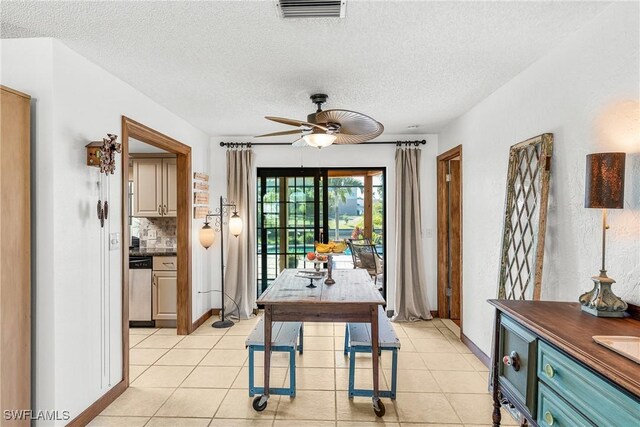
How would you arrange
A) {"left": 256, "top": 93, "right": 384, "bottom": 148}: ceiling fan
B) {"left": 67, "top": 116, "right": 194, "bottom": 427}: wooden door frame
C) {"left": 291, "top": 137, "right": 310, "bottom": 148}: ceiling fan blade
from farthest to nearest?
{"left": 291, "top": 137, "right": 310, "bottom": 148}: ceiling fan blade, {"left": 67, "top": 116, "right": 194, "bottom": 427}: wooden door frame, {"left": 256, "top": 93, "right": 384, "bottom": 148}: ceiling fan

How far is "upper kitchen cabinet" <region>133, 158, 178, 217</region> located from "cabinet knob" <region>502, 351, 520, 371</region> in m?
3.99

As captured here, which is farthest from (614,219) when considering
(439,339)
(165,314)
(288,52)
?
(165,314)

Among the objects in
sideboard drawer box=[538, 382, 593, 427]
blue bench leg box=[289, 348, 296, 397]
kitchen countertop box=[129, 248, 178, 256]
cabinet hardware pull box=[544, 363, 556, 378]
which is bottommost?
blue bench leg box=[289, 348, 296, 397]

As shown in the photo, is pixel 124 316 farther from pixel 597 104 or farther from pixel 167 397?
pixel 597 104

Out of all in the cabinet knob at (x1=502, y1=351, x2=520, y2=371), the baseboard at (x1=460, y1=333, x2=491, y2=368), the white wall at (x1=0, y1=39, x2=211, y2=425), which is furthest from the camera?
the baseboard at (x1=460, y1=333, x2=491, y2=368)

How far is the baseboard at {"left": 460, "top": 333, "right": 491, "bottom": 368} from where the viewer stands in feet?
10.9

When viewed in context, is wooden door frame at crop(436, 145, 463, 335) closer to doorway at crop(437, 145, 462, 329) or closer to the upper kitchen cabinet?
doorway at crop(437, 145, 462, 329)

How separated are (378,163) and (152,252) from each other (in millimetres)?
3150

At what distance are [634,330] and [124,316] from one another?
10.5ft

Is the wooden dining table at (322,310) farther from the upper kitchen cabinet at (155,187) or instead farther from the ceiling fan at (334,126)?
the upper kitchen cabinet at (155,187)

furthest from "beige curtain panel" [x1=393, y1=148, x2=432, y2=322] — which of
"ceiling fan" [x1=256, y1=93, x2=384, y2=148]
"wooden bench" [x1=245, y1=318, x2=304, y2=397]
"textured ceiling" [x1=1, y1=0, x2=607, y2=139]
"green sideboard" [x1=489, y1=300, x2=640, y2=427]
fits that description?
"green sideboard" [x1=489, y1=300, x2=640, y2=427]

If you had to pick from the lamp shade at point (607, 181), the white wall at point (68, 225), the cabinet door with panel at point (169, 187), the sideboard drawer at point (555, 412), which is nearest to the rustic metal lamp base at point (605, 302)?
the lamp shade at point (607, 181)

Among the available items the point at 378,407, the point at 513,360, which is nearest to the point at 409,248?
the point at 378,407

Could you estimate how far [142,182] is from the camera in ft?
15.1
